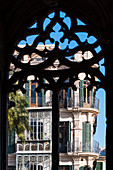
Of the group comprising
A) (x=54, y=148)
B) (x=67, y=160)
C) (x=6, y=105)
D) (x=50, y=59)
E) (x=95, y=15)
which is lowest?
(x=67, y=160)

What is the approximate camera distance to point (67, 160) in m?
14.5

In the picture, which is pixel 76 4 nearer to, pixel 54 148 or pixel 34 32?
pixel 34 32

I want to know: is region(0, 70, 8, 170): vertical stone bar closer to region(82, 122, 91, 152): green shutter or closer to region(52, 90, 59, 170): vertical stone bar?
region(52, 90, 59, 170): vertical stone bar

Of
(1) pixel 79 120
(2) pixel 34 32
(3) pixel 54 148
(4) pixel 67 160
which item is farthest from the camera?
(1) pixel 79 120

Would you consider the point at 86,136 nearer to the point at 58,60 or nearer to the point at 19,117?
the point at 19,117

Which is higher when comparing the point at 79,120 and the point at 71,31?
the point at 71,31

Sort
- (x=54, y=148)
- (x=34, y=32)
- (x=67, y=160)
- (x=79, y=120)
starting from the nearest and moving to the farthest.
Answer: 1. (x=54, y=148)
2. (x=34, y=32)
3. (x=67, y=160)
4. (x=79, y=120)

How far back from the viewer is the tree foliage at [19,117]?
12.7 meters

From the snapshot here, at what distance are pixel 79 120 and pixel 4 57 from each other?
33.8 feet

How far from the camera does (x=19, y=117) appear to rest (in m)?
13.2

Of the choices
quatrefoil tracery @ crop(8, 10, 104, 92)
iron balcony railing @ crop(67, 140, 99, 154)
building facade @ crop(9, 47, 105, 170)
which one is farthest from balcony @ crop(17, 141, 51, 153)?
quatrefoil tracery @ crop(8, 10, 104, 92)

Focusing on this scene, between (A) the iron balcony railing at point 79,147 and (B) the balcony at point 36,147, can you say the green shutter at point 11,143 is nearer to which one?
(B) the balcony at point 36,147

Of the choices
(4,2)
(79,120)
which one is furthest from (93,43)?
(79,120)

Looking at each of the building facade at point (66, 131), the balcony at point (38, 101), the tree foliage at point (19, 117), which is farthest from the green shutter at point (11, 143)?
the tree foliage at point (19, 117)
